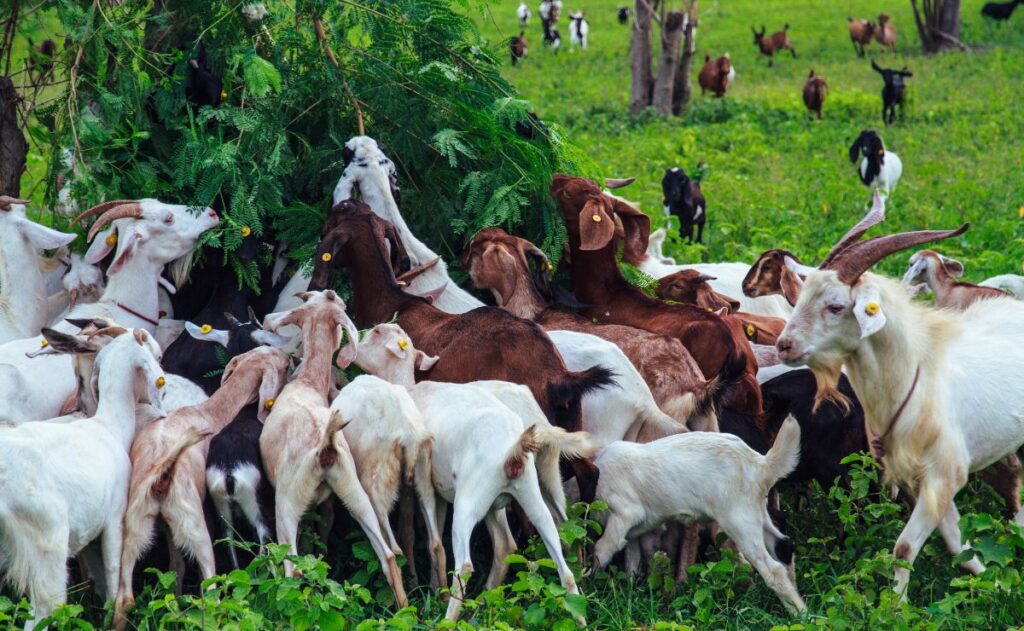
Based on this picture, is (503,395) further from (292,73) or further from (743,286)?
(292,73)

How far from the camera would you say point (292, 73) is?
26.1ft

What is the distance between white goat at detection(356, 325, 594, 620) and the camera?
5.29 m

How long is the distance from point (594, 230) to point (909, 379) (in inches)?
88.8

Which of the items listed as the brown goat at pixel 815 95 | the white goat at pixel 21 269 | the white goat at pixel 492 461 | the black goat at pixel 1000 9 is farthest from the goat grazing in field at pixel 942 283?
the black goat at pixel 1000 9

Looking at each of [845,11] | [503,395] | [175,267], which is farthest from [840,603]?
[845,11]

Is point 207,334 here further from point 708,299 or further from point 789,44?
point 789,44

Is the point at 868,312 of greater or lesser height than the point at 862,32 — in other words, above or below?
above

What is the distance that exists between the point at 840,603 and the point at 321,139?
4.16m

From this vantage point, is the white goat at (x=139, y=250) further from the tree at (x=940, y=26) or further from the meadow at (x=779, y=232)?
the tree at (x=940, y=26)

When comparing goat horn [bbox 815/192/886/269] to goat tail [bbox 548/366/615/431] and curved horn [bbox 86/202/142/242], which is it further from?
curved horn [bbox 86/202/142/242]

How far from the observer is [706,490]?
A: 5496 mm

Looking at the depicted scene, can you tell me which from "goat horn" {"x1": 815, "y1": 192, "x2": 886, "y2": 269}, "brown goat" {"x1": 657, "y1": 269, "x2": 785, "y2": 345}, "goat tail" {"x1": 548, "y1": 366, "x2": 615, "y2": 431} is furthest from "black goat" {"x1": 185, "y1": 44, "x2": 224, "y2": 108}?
"goat horn" {"x1": 815, "y1": 192, "x2": 886, "y2": 269}

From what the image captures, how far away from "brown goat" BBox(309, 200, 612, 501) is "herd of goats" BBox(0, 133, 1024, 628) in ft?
0.04

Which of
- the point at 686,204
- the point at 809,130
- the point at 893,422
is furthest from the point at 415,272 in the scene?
the point at 809,130
